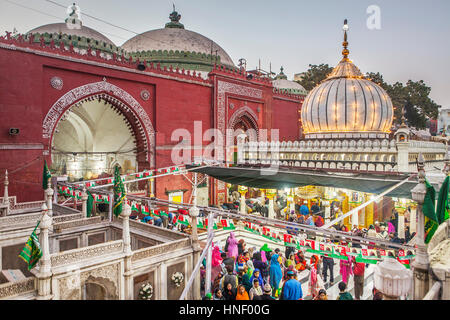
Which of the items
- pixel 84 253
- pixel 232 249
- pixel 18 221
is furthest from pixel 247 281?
pixel 18 221

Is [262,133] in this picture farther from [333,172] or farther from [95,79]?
[95,79]

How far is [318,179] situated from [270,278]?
143 inches

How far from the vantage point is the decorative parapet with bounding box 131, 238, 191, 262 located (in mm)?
5188

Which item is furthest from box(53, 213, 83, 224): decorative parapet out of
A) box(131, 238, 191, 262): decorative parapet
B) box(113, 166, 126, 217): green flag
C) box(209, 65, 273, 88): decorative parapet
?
box(209, 65, 273, 88): decorative parapet

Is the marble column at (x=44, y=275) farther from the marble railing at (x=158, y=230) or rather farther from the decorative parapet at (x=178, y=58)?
the decorative parapet at (x=178, y=58)

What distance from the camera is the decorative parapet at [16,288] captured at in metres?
3.87

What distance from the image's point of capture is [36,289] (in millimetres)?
4117

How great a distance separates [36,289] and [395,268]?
4.53m

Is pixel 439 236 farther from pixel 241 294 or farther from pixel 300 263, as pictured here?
pixel 241 294

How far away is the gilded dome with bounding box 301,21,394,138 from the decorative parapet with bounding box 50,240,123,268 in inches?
444

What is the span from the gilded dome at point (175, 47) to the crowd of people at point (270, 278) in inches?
557

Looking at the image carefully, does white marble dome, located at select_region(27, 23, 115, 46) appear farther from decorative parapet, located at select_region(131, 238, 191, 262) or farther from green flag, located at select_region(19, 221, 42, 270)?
green flag, located at select_region(19, 221, 42, 270)

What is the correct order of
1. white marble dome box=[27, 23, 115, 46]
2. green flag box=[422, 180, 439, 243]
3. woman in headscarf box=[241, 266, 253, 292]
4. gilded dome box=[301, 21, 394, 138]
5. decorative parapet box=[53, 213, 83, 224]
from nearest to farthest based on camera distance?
green flag box=[422, 180, 439, 243]
woman in headscarf box=[241, 266, 253, 292]
decorative parapet box=[53, 213, 83, 224]
gilded dome box=[301, 21, 394, 138]
white marble dome box=[27, 23, 115, 46]
